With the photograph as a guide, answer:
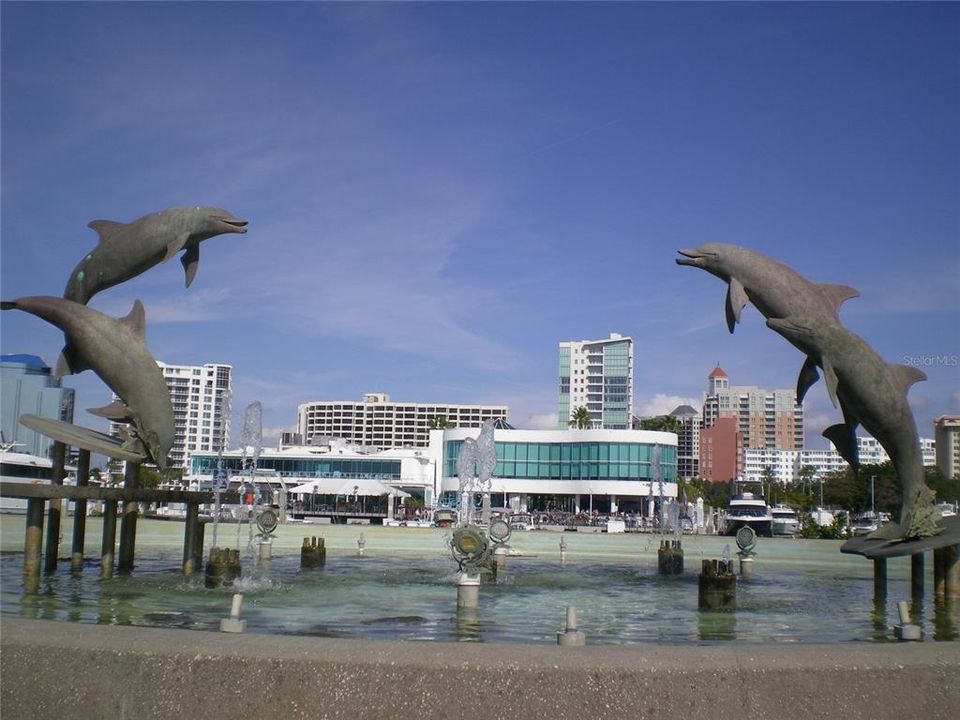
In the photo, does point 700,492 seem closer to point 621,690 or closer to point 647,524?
point 647,524

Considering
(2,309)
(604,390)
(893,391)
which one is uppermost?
(604,390)

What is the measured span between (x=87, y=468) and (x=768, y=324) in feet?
41.0

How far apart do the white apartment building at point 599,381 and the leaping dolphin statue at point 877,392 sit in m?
146

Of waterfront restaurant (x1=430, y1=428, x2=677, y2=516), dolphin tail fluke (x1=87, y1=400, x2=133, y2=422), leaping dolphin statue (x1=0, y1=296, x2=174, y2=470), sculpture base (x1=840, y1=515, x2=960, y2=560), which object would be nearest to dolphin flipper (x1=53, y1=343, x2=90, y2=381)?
leaping dolphin statue (x1=0, y1=296, x2=174, y2=470)

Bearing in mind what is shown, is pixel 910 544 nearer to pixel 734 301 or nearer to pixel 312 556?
pixel 734 301

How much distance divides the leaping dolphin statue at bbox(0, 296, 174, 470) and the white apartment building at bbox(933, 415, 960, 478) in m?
94.4

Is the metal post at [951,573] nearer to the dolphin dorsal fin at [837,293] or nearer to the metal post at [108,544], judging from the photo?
the dolphin dorsal fin at [837,293]

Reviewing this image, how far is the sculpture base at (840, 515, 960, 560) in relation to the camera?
550 inches

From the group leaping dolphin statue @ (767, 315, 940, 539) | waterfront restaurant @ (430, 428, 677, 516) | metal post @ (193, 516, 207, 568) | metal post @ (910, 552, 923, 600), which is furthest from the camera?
waterfront restaurant @ (430, 428, 677, 516)

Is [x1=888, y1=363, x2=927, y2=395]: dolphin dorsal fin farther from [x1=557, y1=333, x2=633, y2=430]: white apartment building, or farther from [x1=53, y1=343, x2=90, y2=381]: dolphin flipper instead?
[x1=557, y1=333, x2=633, y2=430]: white apartment building

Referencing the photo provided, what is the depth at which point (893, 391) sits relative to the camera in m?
13.9

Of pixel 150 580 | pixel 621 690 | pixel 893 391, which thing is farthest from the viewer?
pixel 150 580

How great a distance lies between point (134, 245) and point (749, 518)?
167 feet

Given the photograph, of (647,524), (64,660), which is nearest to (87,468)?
(64,660)
